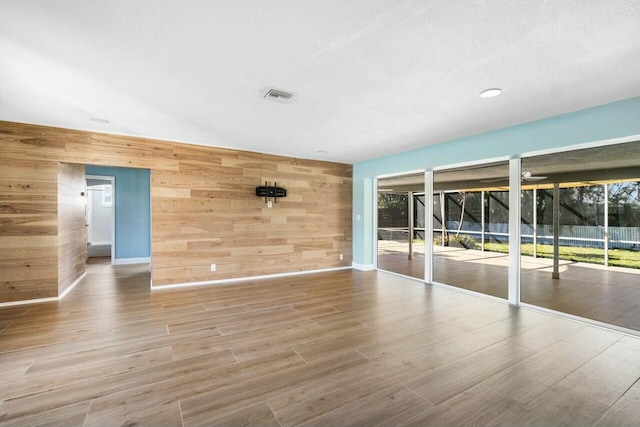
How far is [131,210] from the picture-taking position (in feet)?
→ 23.6

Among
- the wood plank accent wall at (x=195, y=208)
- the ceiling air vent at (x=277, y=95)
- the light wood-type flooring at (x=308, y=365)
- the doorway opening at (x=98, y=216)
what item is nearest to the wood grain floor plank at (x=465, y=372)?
the light wood-type flooring at (x=308, y=365)

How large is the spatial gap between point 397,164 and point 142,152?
4593 millimetres

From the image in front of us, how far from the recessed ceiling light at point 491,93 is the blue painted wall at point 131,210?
23.8 ft

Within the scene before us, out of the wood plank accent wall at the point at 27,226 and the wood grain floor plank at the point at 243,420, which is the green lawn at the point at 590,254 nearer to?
the wood grain floor plank at the point at 243,420

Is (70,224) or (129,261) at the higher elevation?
(70,224)

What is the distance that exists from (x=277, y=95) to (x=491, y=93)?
2134mm

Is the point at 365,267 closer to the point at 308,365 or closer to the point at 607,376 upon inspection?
the point at 308,365

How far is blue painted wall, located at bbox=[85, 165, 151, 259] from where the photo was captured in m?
7.06

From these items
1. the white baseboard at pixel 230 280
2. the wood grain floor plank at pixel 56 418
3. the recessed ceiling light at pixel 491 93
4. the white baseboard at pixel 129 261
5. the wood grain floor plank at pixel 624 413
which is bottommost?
the wood grain floor plank at pixel 624 413

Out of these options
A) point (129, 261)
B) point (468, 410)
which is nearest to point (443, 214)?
point (468, 410)

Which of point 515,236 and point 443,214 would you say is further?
point 443,214

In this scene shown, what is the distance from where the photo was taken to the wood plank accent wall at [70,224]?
14.0ft

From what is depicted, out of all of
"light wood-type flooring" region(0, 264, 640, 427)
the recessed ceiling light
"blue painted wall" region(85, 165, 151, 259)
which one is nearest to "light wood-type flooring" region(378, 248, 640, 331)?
"light wood-type flooring" region(0, 264, 640, 427)

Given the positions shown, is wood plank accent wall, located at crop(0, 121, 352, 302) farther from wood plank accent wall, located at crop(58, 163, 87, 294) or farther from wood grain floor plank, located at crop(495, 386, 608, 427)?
wood grain floor plank, located at crop(495, 386, 608, 427)
